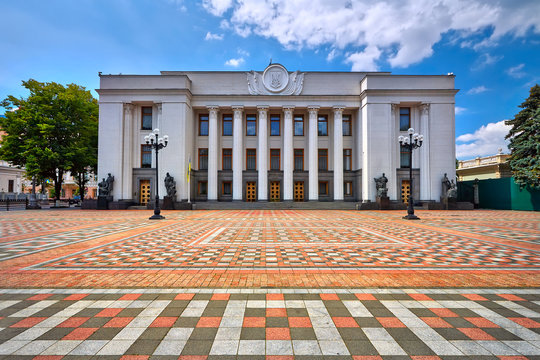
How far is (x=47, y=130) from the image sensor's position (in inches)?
1021

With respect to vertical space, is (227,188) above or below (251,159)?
below

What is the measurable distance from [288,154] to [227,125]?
27.4 ft

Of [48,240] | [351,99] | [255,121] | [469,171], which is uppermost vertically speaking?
[351,99]

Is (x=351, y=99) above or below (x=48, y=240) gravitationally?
above

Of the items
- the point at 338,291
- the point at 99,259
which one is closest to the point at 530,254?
the point at 338,291

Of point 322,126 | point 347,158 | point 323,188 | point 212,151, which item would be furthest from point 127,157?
point 347,158

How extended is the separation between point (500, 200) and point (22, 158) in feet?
162

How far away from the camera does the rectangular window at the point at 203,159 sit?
30562 mm

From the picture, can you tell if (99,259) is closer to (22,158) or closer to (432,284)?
(432,284)

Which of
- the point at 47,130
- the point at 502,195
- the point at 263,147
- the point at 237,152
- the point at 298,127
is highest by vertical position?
the point at 298,127

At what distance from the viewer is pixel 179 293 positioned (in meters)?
3.95

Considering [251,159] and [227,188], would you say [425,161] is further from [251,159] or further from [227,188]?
[227,188]

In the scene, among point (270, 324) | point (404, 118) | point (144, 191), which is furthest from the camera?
point (404, 118)

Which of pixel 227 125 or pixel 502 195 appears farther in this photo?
pixel 227 125
